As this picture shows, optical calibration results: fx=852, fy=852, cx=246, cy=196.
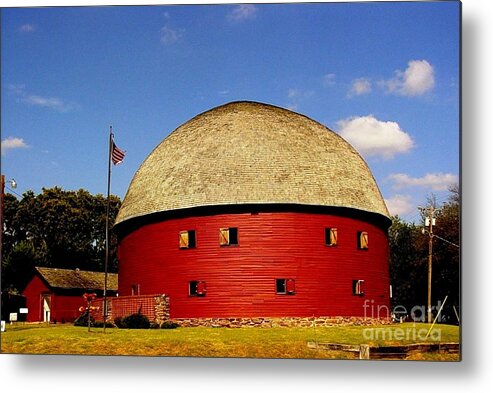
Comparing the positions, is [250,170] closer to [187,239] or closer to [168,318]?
[187,239]

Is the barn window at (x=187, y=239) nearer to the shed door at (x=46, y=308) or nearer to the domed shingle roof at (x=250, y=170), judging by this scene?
the domed shingle roof at (x=250, y=170)

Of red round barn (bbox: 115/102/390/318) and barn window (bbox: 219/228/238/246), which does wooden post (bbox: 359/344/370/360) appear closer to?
red round barn (bbox: 115/102/390/318)

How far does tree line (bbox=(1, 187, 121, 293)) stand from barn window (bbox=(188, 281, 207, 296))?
6.24 feet

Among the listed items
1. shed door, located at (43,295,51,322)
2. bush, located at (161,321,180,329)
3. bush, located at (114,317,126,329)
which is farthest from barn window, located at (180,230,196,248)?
shed door, located at (43,295,51,322)

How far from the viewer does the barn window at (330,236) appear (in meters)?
17.3

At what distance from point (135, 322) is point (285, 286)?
3216 mm

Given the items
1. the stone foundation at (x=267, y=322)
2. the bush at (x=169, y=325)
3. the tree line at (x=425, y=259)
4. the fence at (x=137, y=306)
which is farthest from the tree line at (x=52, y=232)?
the tree line at (x=425, y=259)

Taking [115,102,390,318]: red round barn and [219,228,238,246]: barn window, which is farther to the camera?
[219,228,238,246]: barn window

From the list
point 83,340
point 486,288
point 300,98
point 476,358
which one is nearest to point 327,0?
point 300,98

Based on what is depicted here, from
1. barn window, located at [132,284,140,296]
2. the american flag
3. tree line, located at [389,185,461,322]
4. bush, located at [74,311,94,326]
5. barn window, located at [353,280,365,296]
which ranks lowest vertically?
bush, located at [74,311,94,326]

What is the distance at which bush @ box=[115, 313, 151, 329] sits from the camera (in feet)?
48.0

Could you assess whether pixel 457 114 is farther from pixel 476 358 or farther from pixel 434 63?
pixel 476 358

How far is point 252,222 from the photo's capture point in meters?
17.3

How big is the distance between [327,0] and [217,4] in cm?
164
